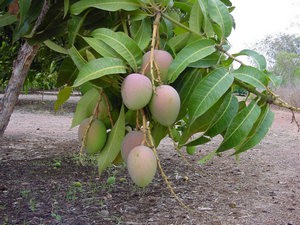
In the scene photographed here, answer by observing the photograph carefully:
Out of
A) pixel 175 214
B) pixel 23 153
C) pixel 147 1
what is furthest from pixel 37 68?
pixel 147 1

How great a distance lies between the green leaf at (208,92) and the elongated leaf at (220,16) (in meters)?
0.13

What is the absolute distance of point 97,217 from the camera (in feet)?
8.98

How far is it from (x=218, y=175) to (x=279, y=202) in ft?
2.96

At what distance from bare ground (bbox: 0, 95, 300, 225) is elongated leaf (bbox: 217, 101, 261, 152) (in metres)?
1.37

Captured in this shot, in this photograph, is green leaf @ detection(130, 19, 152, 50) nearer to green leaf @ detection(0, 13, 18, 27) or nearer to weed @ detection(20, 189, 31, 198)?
green leaf @ detection(0, 13, 18, 27)

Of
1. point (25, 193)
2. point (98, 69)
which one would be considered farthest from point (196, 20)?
point (25, 193)

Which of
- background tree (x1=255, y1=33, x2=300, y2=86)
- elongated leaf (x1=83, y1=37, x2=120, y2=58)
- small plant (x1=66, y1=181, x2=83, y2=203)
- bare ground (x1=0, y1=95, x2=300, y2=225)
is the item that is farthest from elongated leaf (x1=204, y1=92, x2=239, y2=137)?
background tree (x1=255, y1=33, x2=300, y2=86)

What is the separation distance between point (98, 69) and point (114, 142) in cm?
16

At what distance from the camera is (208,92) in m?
0.70

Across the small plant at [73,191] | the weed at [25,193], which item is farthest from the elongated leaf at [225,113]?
the weed at [25,193]

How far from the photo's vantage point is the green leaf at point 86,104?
848mm

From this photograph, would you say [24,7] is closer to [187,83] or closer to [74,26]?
[74,26]

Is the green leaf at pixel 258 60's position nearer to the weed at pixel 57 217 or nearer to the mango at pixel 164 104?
the mango at pixel 164 104

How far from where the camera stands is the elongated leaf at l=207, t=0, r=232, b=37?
800 mm
